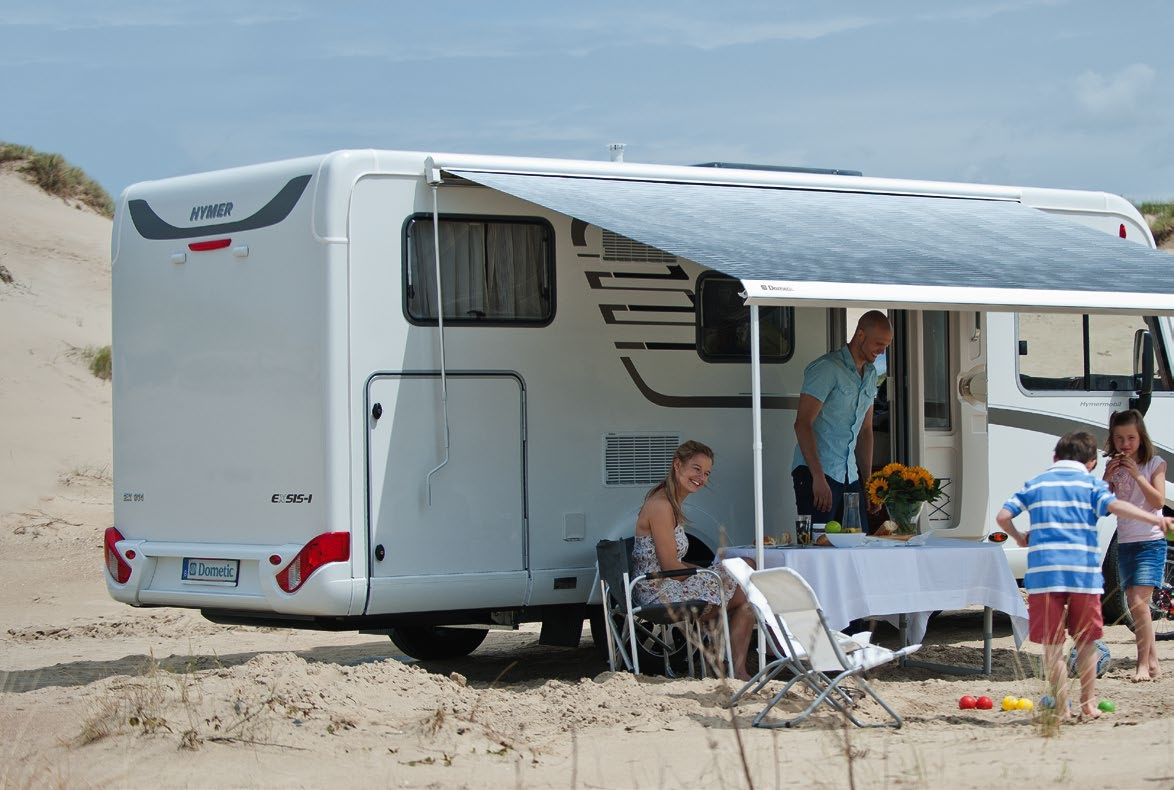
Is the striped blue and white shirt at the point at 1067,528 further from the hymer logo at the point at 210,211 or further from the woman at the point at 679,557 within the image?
the hymer logo at the point at 210,211

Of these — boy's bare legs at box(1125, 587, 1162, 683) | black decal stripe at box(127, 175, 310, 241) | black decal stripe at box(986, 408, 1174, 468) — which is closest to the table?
boy's bare legs at box(1125, 587, 1162, 683)

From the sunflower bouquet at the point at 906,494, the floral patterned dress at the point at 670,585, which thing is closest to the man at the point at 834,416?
the sunflower bouquet at the point at 906,494

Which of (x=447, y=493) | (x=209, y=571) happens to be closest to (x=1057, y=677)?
(x=447, y=493)

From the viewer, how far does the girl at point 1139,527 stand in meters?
7.60

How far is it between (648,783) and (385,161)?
3.38 metres

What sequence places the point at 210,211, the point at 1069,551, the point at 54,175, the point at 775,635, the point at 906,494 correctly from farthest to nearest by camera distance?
the point at 54,175 → the point at 210,211 → the point at 906,494 → the point at 775,635 → the point at 1069,551

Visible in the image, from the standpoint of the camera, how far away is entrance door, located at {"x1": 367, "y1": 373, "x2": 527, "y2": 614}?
7.46 meters

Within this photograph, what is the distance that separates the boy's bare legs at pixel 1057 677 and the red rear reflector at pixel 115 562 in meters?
4.50

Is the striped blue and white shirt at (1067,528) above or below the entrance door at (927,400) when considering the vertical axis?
below

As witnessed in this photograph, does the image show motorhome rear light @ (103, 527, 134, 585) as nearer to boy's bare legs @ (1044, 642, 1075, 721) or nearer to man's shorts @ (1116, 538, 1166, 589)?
boy's bare legs @ (1044, 642, 1075, 721)

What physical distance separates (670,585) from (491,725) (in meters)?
1.39

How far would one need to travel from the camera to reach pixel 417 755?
20.2 ft

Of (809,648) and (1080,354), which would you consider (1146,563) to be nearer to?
(1080,354)

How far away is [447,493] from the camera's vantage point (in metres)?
7.63
